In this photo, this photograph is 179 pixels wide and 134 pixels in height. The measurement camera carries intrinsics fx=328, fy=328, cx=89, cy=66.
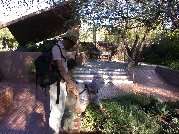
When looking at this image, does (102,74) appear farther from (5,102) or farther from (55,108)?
(55,108)

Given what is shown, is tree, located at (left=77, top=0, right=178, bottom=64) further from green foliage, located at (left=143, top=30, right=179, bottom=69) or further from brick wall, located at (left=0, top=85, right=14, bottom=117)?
green foliage, located at (left=143, top=30, right=179, bottom=69)

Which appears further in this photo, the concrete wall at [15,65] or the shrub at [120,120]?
the concrete wall at [15,65]

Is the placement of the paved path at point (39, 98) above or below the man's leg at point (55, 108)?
below

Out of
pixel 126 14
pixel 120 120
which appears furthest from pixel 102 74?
pixel 120 120

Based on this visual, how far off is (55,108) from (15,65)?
8228mm

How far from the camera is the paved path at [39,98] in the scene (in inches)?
290

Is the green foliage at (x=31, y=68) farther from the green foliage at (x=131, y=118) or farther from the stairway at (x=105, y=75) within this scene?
the green foliage at (x=131, y=118)

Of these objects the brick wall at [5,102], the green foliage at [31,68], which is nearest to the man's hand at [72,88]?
the brick wall at [5,102]

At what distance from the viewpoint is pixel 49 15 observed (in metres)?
13.4

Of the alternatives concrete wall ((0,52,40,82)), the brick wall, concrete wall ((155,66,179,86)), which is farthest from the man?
concrete wall ((155,66,179,86))

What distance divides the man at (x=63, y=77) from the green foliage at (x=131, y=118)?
3.46 feet

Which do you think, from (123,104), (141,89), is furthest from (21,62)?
(123,104)

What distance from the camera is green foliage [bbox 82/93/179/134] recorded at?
581cm

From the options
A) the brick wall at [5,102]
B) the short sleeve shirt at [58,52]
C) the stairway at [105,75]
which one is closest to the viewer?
the short sleeve shirt at [58,52]
